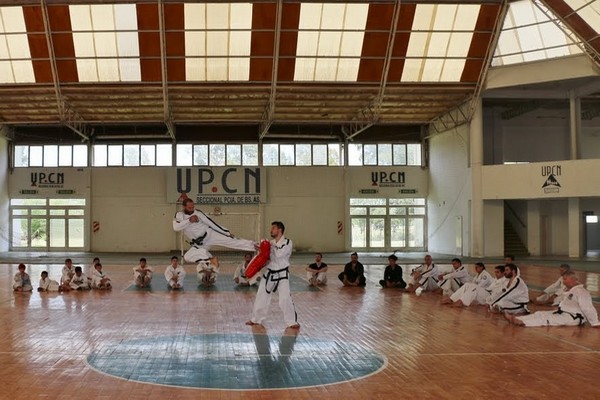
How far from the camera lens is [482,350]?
968 cm

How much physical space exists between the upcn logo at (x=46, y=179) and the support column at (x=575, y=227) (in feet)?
90.7

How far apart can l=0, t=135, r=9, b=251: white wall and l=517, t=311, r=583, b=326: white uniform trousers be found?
3170 cm

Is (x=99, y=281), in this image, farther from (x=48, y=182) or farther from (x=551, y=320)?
(x=48, y=182)

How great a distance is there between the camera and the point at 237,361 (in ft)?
29.0

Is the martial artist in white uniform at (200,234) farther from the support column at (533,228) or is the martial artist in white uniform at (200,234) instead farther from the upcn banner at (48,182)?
the upcn banner at (48,182)

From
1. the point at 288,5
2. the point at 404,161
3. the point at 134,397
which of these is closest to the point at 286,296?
the point at 134,397

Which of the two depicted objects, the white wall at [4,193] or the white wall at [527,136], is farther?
the white wall at [4,193]

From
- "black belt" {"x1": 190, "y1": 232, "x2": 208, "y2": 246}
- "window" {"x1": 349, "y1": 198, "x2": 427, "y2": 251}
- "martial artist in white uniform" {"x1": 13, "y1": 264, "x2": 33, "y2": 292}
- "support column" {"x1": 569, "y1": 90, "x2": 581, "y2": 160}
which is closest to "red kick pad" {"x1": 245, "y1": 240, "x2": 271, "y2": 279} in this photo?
"black belt" {"x1": 190, "y1": 232, "x2": 208, "y2": 246}

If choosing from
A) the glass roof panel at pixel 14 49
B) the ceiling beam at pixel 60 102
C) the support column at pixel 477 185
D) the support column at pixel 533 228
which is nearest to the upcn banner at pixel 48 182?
the ceiling beam at pixel 60 102

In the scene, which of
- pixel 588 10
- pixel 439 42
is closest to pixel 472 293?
pixel 588 10

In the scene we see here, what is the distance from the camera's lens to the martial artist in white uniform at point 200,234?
11.3m

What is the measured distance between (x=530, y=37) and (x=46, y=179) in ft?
88.8

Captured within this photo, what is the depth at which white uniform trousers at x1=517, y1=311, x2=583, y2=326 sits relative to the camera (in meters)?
11.8

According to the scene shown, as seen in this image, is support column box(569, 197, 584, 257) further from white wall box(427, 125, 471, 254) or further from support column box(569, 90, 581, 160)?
white wall box(427, 125, 471, 254)
